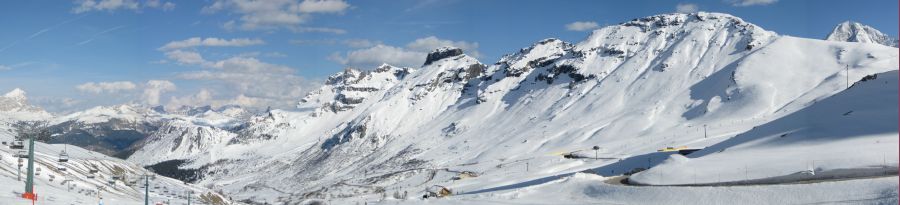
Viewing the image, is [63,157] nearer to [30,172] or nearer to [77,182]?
[30,172]

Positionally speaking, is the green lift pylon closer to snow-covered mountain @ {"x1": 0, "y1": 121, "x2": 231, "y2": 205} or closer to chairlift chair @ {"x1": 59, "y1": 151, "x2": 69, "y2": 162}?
snow-covered mountain @ {"x1": 0, "y1": 121, "x2": 231, "y2": 205}

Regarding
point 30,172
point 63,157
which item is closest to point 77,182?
point 63,157

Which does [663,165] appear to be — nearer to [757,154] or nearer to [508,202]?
[757,154]

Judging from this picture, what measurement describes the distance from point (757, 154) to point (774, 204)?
39563 mm

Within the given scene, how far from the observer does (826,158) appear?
78.6 meters

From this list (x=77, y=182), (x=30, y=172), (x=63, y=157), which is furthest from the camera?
(x=77, y=182)

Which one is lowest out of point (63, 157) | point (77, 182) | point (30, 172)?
point (77, 182)

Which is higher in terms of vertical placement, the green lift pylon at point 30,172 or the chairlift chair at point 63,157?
the chairlift chair at point 63,157

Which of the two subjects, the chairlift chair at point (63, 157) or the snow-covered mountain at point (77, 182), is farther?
the chairlift chair at point (63, 157)

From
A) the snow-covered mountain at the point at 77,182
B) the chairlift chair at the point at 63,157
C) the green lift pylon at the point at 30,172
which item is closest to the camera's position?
→ the green lift pylon at the point at 30,172

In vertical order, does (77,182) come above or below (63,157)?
below

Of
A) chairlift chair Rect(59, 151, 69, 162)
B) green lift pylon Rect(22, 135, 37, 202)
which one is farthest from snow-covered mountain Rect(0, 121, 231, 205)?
chairlift chair Rect(59, 151, 69, 162)

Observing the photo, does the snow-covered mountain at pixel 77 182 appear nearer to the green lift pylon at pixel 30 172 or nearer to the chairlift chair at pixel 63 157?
the green lift pylon at pixel 30 172

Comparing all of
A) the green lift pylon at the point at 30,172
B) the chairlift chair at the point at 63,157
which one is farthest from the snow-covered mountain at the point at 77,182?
the chairlift chair at the point at 63,157
